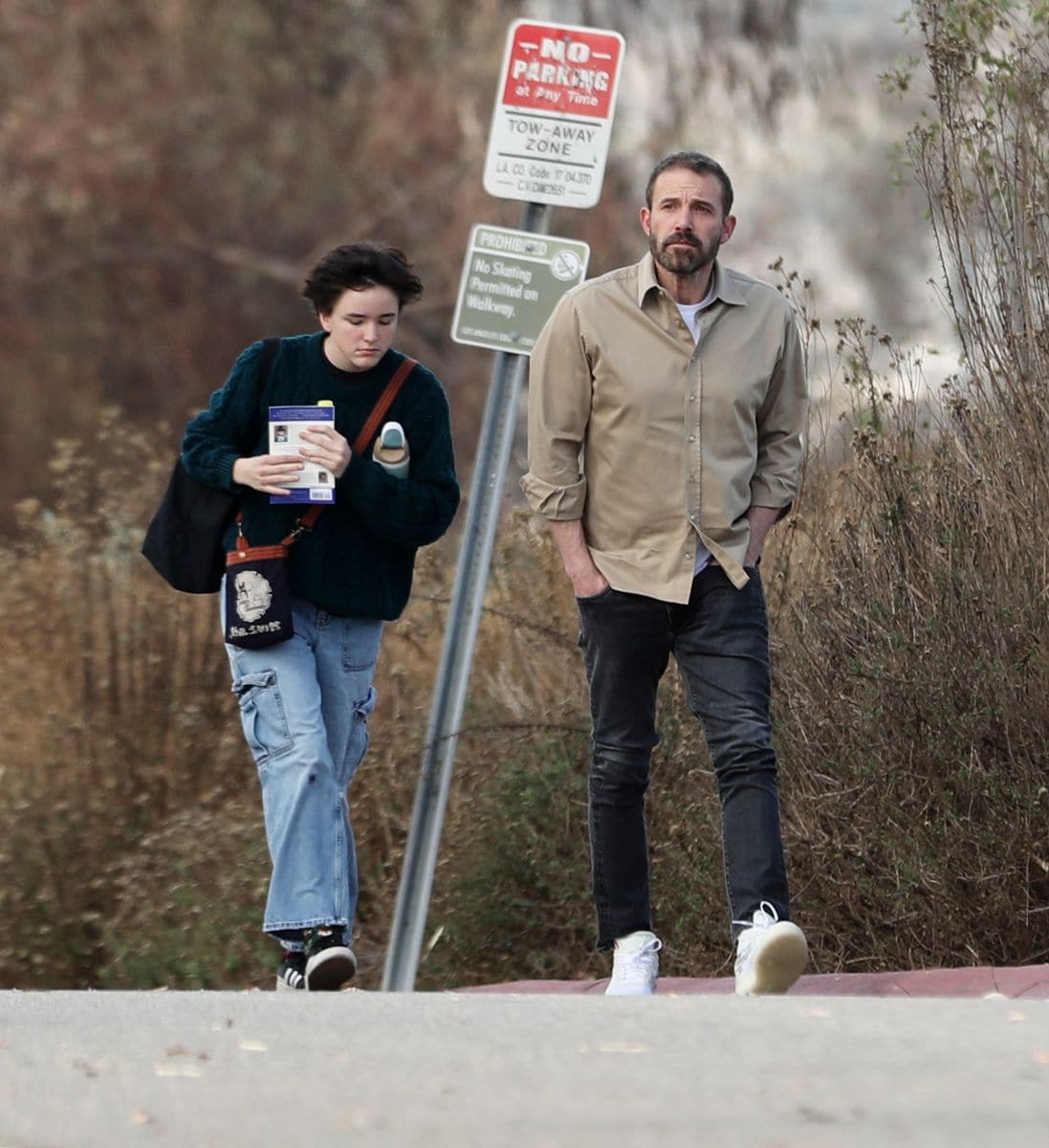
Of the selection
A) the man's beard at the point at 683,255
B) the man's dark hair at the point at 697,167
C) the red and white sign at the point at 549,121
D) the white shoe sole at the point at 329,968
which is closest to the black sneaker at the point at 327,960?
the white shoe sole at the point at 329,968

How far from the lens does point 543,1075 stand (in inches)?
183

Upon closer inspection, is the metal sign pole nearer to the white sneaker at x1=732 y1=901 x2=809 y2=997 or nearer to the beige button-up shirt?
the beige button-up shirt

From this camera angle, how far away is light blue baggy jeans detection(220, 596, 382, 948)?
21.7 ft

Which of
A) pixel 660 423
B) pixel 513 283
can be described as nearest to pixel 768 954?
pixel 660 423

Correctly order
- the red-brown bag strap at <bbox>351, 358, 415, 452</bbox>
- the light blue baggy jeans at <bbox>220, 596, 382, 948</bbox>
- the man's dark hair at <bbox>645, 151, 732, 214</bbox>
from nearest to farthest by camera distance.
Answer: the man's dark hair at <bbox>645, 151, 732, 214</bbox>, the light blue baggy jeans at <bbox>220, 596, 382, 948</bbox>, the red-brown bag strap at <bbox>351, 358, 415, 452</bbox>

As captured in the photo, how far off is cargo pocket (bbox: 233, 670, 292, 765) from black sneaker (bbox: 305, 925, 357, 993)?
0.45m

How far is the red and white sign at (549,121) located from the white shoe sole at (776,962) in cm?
259

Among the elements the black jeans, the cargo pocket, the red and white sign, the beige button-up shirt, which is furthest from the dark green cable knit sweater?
the red and white sign

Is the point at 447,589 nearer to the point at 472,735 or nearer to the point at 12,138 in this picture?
the point at 472,735

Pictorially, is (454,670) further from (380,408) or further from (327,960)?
(327,960)

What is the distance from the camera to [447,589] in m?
9.98

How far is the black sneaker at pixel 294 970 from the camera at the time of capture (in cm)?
664

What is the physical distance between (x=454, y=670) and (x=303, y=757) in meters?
1.08

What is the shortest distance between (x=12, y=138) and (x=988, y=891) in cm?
1442
